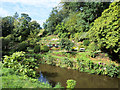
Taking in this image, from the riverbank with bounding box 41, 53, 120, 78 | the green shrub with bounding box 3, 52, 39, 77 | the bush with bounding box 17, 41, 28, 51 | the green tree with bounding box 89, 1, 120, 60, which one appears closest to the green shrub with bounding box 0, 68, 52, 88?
the green shrub with bounding box 3, 52, 39, 77

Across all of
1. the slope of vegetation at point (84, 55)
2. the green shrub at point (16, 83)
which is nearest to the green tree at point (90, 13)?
the slope of vegetation at point (84, 55)

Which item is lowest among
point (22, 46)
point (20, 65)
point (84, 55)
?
point (84, 55)

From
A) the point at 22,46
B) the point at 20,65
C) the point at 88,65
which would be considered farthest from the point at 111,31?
the point at 22,46

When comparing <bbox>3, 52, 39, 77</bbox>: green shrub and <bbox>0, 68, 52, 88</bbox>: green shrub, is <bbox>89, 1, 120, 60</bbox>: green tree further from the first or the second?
<bbox>0, 68, 52, 88</bbox>: green shrub

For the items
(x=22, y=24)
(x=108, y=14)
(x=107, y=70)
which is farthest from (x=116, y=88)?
(x=22, y=24)

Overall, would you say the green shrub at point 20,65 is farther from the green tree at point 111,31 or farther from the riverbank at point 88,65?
the green tree at point 111,31

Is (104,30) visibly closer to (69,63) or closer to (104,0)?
(69,63)

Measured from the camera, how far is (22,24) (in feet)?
55.4

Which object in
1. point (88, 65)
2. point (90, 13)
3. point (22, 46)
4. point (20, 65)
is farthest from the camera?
point (90, 13)

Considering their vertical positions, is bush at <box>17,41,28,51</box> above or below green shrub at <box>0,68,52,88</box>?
above

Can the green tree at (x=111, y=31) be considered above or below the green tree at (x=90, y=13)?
below

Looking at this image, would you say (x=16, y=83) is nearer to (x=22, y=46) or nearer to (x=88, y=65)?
(x=88, y=65)

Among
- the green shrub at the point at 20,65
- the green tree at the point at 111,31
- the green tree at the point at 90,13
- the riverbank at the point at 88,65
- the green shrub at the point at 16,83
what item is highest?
the green tree at the point at 90,13

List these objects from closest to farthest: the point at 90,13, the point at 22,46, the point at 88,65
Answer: the point at 88,65 → the point at 22,46 → the point at 90,13
